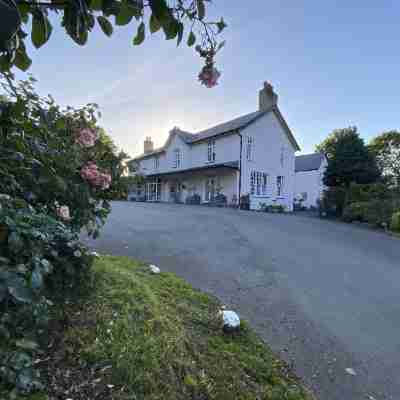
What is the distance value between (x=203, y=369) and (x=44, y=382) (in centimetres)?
108

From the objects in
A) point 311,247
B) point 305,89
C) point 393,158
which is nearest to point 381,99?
point 305,89

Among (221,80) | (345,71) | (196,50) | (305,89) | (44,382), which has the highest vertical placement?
(345,71)

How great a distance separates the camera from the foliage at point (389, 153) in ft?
100

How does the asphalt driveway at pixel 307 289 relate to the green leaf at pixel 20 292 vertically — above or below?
below

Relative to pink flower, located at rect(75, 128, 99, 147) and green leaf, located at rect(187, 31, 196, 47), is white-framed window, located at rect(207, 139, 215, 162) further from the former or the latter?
green leaf, located at rect(187, 31, 196, 47)

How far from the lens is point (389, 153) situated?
103ft

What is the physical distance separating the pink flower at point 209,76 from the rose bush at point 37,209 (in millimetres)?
928

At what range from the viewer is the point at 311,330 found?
283 centimetres

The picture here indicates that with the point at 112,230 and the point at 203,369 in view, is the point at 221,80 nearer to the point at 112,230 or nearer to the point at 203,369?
the point at 203,369

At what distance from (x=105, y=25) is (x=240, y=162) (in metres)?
17.5

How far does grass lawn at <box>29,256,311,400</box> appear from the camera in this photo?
1549 millimetres

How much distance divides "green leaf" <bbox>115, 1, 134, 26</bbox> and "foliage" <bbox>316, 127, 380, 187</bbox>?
21.5 metres

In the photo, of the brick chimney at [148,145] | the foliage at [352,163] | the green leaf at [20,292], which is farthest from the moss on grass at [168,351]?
the brick chimney at [148,145]

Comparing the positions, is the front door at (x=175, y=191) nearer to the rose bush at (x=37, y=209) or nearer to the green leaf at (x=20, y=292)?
the rose bush at (x=37, y=209)
